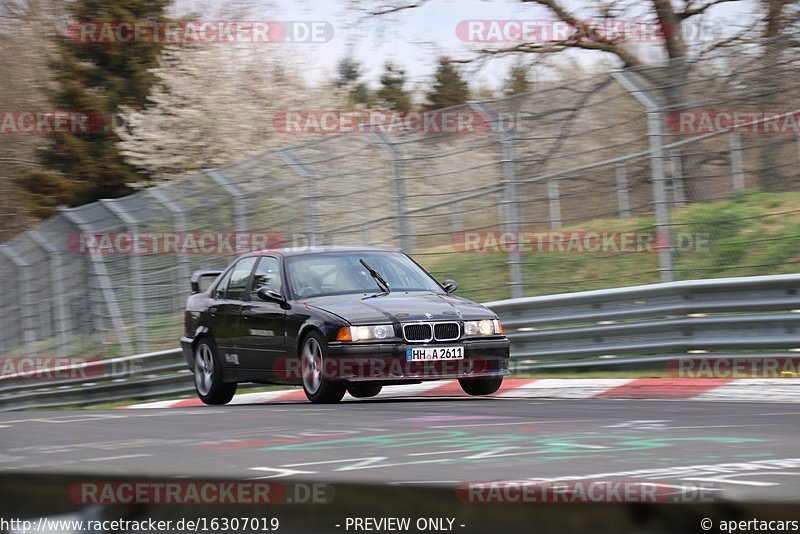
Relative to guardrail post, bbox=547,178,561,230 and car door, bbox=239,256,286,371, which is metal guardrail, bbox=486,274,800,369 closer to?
guardrail post, bbox=547,178,561,230

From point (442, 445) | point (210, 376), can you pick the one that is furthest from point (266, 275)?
point (442, 445)

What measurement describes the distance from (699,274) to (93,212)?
356 inches

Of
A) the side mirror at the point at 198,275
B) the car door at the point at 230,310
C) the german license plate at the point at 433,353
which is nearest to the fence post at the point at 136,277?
the side mirror at the point at 198,275

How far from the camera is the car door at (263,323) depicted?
10609 millimetres

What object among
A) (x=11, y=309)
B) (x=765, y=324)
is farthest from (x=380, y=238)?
(x=11, y=309)

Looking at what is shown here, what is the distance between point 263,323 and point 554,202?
3.72m

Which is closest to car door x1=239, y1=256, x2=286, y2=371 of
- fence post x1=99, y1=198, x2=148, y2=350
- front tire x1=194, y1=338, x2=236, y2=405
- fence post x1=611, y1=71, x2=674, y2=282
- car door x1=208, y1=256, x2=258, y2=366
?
car door x1=208, y1=256, x2=258, y2=366

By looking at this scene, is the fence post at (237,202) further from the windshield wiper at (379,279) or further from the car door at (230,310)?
the windshield wiper at (379,279)

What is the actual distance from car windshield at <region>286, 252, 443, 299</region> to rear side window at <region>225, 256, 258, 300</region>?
620mm

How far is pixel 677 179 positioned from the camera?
1184 cm

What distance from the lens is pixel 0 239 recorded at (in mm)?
38938

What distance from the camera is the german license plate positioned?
9.77 meters

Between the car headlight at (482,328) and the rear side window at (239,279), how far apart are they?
2.47 meters

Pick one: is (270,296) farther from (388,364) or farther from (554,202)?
(554,202)
